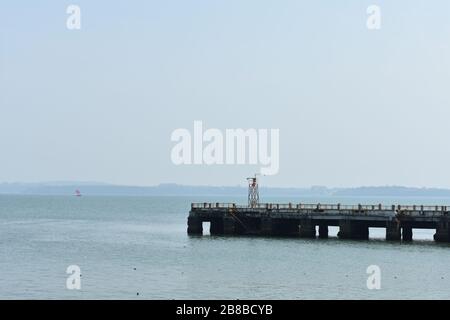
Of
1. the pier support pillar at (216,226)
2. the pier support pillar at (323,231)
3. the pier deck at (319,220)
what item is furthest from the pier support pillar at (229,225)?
the pier support pillar at (323,231)

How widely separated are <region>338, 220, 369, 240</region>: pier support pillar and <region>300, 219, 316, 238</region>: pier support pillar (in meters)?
2.86

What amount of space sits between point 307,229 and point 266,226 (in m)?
4.60

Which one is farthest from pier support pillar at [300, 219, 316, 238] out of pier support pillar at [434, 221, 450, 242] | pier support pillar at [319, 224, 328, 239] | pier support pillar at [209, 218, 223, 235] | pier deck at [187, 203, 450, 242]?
pier support pillar at [434, 221, 450, 242]

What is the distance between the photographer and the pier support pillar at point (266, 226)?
88.9m

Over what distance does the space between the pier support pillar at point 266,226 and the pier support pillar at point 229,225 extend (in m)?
3.39

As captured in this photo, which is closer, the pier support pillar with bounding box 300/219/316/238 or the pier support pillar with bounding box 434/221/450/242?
the pier support pillar with bounding box 434/221/450/242

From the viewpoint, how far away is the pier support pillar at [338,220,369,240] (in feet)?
281

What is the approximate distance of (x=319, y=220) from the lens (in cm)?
8762

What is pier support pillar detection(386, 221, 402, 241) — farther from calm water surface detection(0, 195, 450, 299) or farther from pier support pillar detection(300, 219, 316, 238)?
pier support pillar detection(300, 219, 316, 238)

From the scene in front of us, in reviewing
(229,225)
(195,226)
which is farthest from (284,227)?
(195,226)
